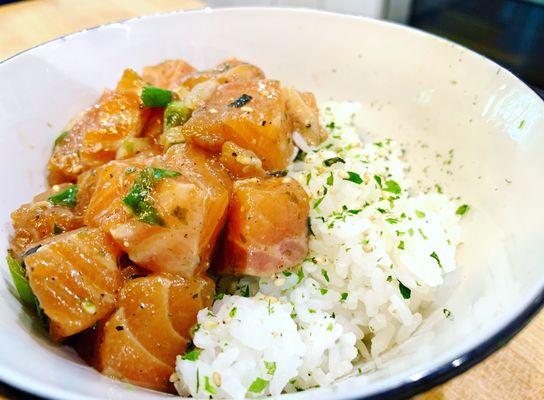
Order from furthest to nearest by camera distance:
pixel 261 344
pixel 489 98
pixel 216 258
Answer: pixel 489 98 → pixel 216 258 → pixel 261 344

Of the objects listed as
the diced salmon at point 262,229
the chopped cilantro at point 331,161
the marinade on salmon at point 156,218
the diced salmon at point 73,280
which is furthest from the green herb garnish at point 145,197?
the chopped cilantro at point 331,161

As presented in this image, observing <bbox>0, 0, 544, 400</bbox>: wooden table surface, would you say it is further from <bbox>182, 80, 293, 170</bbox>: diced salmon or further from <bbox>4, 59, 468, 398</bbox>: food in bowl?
<bbox>182, 80, 293, 170</bbox>: diced salmon

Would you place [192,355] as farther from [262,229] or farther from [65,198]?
[65,198]

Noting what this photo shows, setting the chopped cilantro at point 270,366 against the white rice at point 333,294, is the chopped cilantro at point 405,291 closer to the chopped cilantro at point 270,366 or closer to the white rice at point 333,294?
the white rice at point 333,294

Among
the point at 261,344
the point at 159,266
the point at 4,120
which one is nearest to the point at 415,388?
the point at 261,344

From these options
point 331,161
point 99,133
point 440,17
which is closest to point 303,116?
point 331,161

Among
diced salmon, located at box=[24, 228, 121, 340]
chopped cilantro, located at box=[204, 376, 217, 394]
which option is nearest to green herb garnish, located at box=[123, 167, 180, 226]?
diced salmon, located at box=[24, 228, 121, 340]

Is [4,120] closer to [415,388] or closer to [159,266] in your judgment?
[159,266]
